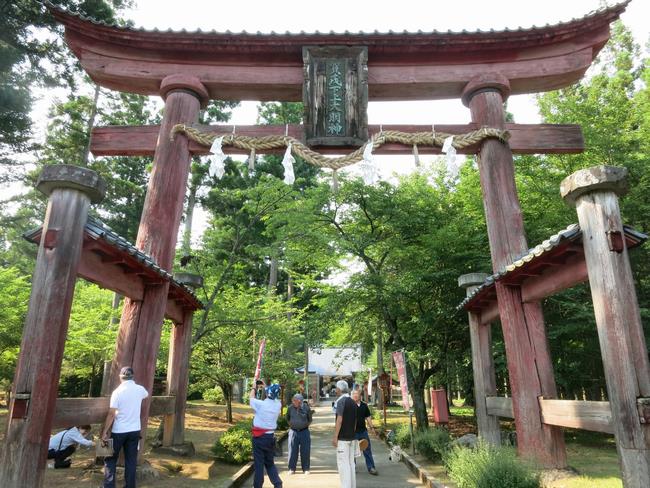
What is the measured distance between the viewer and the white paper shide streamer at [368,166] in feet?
24.5

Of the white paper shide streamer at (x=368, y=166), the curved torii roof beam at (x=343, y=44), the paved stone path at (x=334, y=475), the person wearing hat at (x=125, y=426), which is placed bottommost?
the paved stone path at (x=334, y=475)

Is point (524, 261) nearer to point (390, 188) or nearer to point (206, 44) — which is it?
point (206, 44)

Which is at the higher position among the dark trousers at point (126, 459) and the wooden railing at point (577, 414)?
the wooden railing at point (577, 414)

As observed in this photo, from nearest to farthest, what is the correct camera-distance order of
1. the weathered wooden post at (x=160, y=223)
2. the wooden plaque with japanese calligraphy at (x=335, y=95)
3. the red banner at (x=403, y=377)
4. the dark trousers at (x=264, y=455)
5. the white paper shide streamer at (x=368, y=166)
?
the dark trousers at (x=264, y=455)
the weathered wooden post at (x=160, y=223)
the white paper shide streamer at (x=368, y=166)
the wooden plaque with japanese calligraphy at (x=335, y=95)
the red banner at (x=403, y=377)

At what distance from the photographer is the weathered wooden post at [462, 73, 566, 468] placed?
6.42 meters

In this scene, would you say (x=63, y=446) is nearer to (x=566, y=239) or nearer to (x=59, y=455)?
(x=59, y=455)

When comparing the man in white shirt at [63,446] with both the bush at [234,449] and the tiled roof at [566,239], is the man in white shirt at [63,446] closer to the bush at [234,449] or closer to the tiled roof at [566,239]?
the bush at [234,449]

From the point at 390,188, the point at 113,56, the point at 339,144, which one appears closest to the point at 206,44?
the point at 113,56

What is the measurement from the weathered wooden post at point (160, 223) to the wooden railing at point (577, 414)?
19.6 feet

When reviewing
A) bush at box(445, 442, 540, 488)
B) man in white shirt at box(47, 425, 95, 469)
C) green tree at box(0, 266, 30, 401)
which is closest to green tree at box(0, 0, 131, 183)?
green tree at box(0, 266, 30, 401)

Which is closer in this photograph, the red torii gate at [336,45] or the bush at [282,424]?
the red torii gate at [336,45]

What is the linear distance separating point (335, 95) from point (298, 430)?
7.01m

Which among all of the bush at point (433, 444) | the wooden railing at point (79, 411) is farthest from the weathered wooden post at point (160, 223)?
the bush at point (433, 444)

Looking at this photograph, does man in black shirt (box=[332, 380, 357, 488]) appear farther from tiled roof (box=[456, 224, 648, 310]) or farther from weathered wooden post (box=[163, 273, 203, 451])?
weathered wooden post (box=[163, 273, 203, 451])
